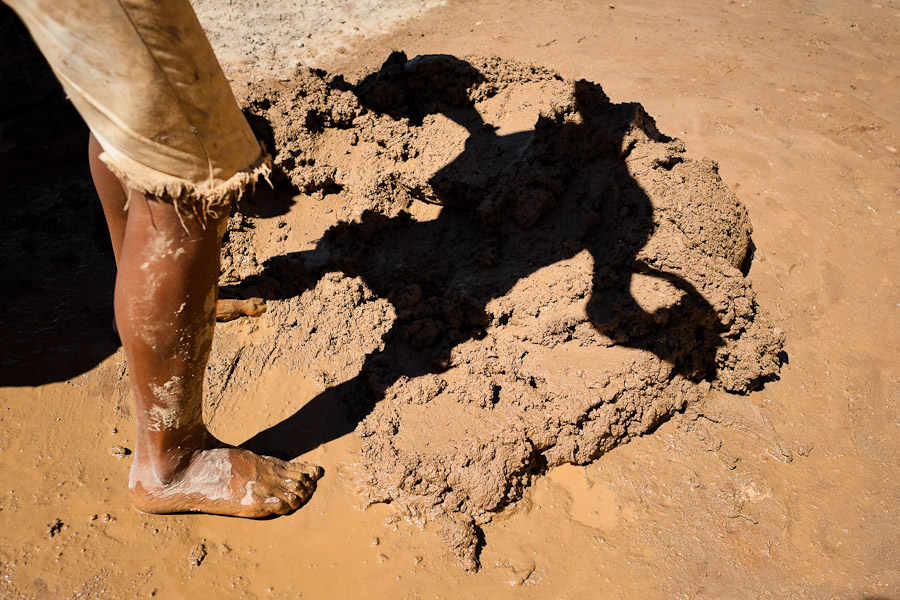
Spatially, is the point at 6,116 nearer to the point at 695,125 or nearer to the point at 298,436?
the point at 298,436

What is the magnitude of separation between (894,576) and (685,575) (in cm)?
67

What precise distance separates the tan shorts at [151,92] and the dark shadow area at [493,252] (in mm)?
1026

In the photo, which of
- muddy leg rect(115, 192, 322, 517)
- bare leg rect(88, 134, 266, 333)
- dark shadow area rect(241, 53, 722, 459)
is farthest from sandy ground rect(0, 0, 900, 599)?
bare leg rect(88, 134, 266, 333)

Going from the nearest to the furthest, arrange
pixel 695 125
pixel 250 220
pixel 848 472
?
pixel 848 472 → pixel 250 220 → pixel 695 125

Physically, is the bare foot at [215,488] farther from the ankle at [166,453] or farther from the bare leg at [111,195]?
the bare leg at [111,195]

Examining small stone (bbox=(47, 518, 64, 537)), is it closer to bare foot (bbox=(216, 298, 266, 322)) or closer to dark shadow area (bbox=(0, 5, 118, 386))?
dark shadow area (bbox=(0, 5, 118, 386))

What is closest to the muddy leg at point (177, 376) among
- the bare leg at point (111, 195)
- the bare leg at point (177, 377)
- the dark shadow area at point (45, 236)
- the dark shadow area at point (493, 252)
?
the bare leg at point (177, 377)

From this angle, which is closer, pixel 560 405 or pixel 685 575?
pixel 685 575

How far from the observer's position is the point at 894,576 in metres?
1.83

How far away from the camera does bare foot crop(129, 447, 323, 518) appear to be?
6.06ft

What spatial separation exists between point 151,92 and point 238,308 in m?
1.34

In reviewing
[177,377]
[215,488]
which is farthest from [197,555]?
[177,377]

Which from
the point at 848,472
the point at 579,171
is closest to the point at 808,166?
the point at 579,171

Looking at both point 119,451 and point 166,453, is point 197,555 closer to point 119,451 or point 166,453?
point 166,453
